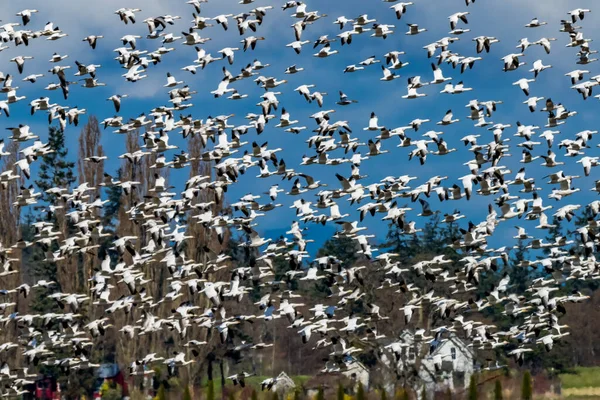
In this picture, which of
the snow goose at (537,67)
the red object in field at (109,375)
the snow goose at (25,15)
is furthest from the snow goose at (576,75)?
the red object in field at (109,375)

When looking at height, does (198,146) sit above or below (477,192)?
above

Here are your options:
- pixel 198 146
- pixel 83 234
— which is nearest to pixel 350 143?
pixel 83 234

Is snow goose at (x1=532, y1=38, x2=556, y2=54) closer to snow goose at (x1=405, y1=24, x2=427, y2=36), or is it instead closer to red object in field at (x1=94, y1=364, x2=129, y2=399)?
snow goose at (x1=405, y1=24, x2=427, y2=36)

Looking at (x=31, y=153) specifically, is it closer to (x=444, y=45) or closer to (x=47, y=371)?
(x=444, y=45)

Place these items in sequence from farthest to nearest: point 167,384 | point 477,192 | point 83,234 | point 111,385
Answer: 1. point 111,385
2. point 167,384
3. point 83,234
4. point 477,192

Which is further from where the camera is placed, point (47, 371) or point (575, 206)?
point (47, 371)

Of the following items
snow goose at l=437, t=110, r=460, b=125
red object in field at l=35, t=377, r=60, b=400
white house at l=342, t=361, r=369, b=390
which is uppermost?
snow goose at l=437, t=110, r=460, b=125

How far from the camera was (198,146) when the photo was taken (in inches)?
2741

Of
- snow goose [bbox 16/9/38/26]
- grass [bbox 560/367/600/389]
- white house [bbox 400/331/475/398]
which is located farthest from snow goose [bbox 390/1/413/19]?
grass [bbox 560/367/600/389]

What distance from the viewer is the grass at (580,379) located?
83.2m

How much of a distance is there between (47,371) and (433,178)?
110 ft

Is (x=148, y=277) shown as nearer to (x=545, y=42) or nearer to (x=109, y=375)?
(x=109, y=375)

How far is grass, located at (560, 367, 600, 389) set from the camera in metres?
83.2

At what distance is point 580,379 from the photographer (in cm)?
8569
